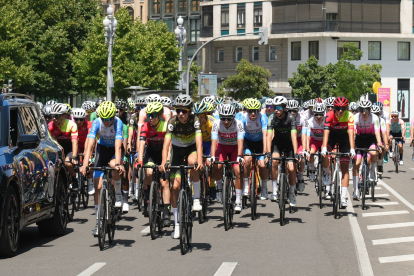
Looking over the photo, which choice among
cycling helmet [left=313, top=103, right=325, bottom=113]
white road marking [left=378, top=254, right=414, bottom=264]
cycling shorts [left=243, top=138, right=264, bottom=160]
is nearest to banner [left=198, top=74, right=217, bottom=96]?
cycling helmet [left=313, top=103, right=325, bottom=113]

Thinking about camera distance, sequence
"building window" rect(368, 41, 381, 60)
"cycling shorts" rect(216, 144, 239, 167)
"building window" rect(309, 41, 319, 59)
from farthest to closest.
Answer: "building window" rect(368, 41, 381, 60) → "building window" rect(309, 41, 319, 59) → "cycling shorts" rect(216, 144, 239, 167)

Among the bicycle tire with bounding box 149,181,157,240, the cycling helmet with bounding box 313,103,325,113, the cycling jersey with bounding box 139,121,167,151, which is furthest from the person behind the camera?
the cycling helmet with bounding box 313,103,325,113

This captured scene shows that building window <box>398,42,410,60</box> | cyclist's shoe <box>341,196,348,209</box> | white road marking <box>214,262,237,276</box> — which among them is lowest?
white road marking <box>214,262,237,276</box>

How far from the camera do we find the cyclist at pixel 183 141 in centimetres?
1034

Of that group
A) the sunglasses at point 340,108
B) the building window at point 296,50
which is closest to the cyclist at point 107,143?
the sunglasses at point 340,108

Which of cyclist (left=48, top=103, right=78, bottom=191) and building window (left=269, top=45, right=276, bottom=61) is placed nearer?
cyclist (left=48, top=103, right=78, bottom=191)

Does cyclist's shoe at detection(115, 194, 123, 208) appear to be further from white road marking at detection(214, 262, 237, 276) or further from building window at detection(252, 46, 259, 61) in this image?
building window at detection(252, 46, 259, 61)

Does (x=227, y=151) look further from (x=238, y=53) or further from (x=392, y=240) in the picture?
(x=238, y=53)

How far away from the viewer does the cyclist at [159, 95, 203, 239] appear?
10.3m

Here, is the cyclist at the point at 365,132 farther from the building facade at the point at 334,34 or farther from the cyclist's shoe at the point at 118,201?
the building facade at the point at 334,34

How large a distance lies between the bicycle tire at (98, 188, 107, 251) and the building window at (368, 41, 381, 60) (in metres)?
62.8

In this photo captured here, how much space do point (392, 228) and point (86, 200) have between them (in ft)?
20.8

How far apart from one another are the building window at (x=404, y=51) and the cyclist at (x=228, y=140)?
60.4m

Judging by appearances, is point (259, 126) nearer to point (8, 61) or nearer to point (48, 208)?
point (48, 208)
